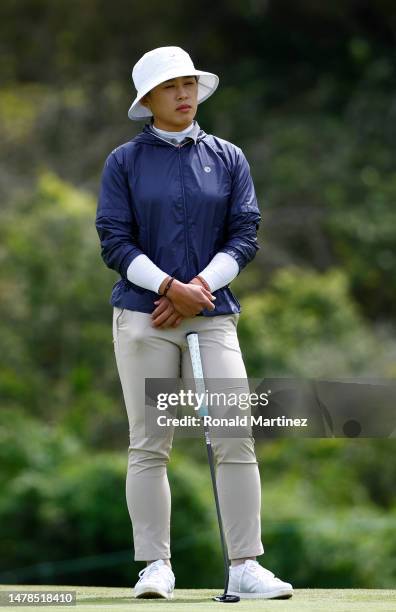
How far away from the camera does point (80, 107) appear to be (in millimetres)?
24031

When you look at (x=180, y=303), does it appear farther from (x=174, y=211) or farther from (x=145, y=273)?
(x=174, y=211)

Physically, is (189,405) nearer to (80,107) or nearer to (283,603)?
(283,603)

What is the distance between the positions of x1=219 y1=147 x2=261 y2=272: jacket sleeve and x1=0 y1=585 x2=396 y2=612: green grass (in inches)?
40.8

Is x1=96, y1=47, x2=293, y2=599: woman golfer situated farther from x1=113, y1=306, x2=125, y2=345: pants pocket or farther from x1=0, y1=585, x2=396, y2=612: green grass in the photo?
x1=0, y1=585, x2=396, y2=612: green grass

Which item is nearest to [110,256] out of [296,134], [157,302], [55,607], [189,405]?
[157,302]

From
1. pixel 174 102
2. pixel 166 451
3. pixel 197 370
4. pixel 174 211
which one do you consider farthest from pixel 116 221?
pixel 166 451

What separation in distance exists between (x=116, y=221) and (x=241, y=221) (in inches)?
15.4

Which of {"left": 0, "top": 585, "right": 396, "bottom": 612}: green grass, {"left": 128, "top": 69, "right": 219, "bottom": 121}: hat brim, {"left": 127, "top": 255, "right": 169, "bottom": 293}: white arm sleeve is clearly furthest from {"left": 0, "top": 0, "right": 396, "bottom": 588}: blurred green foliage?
{"left": 127, "top": 255, "right": 169, "bottom": 293}: white arm sleeve

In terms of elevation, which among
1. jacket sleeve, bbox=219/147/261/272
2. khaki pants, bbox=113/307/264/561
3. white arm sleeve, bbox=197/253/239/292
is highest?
jacket sleeve, bbox=219/147/261/272

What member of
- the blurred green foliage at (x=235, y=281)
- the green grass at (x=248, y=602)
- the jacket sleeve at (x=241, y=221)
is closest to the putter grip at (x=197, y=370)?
the jacket sleeve at (x=241, y=221)

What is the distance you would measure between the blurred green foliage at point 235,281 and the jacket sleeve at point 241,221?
21.4 ft

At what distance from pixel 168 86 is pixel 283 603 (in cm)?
162

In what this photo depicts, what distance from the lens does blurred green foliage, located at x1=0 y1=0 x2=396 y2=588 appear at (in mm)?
11359

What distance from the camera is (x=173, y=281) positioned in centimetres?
440
